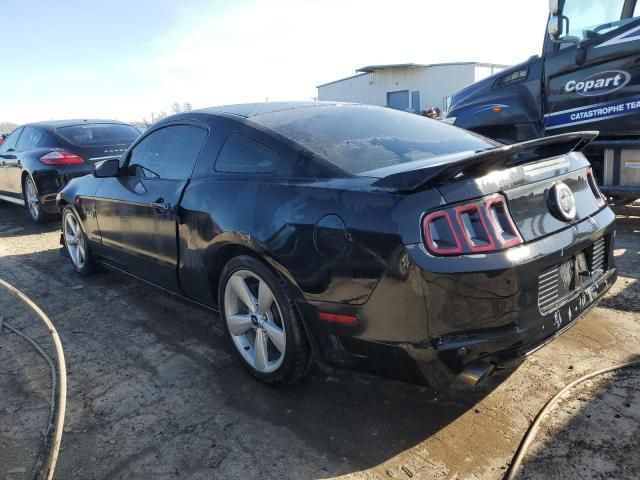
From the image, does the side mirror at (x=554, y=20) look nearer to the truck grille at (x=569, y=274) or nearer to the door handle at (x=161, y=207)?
the truck grille at (x=569, y=274)

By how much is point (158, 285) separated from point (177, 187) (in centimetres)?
85

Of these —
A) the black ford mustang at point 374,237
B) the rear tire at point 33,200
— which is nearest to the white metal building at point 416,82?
the rear tire at point 33,200

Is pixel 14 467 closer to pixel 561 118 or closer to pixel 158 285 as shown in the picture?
pixel 158 285

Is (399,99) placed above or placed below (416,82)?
below

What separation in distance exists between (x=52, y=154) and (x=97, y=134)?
0.75 m

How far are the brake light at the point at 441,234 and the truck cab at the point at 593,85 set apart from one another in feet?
13.5

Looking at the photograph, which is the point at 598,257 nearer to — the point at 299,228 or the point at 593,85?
the point at 299,228

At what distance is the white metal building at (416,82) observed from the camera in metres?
33.2

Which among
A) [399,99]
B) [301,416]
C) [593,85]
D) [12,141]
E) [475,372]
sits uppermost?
[399,99]

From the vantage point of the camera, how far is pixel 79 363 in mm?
3387

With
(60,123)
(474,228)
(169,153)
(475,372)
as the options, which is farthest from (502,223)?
(60,123)

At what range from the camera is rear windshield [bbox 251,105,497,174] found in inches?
106

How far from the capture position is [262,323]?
2.86 metres

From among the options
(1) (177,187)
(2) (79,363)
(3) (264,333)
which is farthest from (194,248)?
(2) (79,363)
